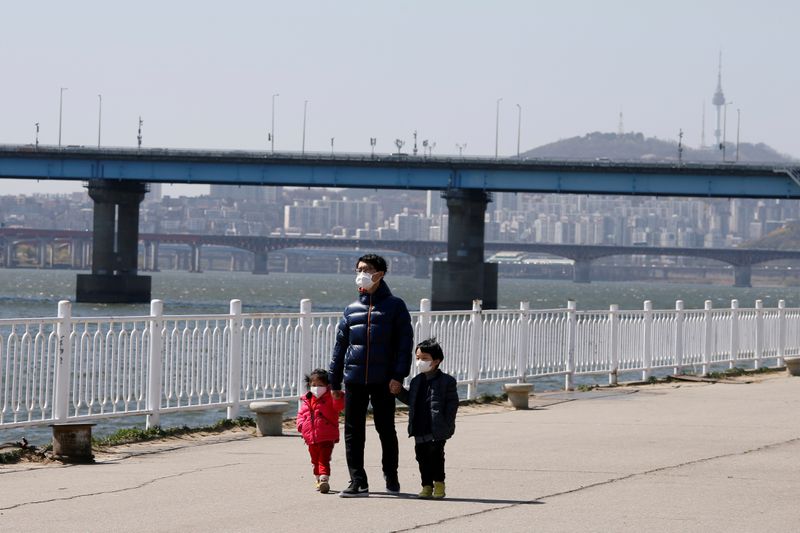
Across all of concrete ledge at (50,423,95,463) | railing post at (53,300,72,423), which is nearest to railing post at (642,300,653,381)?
railing post at (53,300,72,423)

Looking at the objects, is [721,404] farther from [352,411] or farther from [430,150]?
[430,150]

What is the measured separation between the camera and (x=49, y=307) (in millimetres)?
86500

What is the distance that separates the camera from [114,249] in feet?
307

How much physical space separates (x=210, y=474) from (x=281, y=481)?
816 millimetres

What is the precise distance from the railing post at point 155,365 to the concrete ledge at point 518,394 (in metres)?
5.25

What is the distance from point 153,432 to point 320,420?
14.8ft

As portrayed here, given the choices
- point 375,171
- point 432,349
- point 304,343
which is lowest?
point 304,343

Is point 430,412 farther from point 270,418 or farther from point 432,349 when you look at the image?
point 270,418

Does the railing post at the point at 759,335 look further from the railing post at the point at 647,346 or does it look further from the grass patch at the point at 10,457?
the grass patch at the point at 10,457

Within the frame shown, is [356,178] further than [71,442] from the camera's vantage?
Yes

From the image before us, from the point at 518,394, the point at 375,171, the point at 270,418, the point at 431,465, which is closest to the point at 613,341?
the point at 518,394

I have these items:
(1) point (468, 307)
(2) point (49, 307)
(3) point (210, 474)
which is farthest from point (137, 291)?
(3) point (210, 474)

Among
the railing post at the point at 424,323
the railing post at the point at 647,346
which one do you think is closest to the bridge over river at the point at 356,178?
the railing post at the point at 647,346

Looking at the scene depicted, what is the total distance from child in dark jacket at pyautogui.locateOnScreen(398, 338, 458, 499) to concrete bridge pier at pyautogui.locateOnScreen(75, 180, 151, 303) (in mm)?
80428
